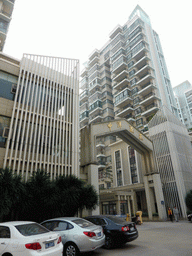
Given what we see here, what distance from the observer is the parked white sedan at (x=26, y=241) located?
459 centimetres

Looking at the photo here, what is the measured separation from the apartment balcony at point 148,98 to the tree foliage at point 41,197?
29671 millimetres

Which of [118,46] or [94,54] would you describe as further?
[94,54]

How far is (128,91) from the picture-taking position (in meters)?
43.9

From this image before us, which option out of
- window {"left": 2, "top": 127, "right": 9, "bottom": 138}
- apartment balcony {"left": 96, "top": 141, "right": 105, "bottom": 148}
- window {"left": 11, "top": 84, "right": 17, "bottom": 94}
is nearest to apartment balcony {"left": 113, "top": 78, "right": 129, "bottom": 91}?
apartment balcony {"left": 96, "top": 141, "right": 105, "bottom": 148}

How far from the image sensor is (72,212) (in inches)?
491

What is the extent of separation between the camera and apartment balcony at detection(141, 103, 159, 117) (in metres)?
37.2

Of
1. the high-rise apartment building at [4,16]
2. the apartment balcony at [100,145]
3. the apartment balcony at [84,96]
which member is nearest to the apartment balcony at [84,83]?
the apartment balcony at [84,96]

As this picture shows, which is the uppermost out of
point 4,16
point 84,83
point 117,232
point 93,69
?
point 93,69

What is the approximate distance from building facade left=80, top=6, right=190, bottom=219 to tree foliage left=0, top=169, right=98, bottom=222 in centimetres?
1832

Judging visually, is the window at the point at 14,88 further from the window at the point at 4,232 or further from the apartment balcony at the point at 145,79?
the apartment balcony at the point at 145,79

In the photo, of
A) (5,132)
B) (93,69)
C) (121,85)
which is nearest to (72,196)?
(5,132)

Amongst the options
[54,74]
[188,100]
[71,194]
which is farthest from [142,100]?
[188,100]

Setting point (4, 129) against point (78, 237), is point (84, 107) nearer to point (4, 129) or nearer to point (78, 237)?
point (4, 129)

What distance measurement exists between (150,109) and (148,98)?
2600mm
